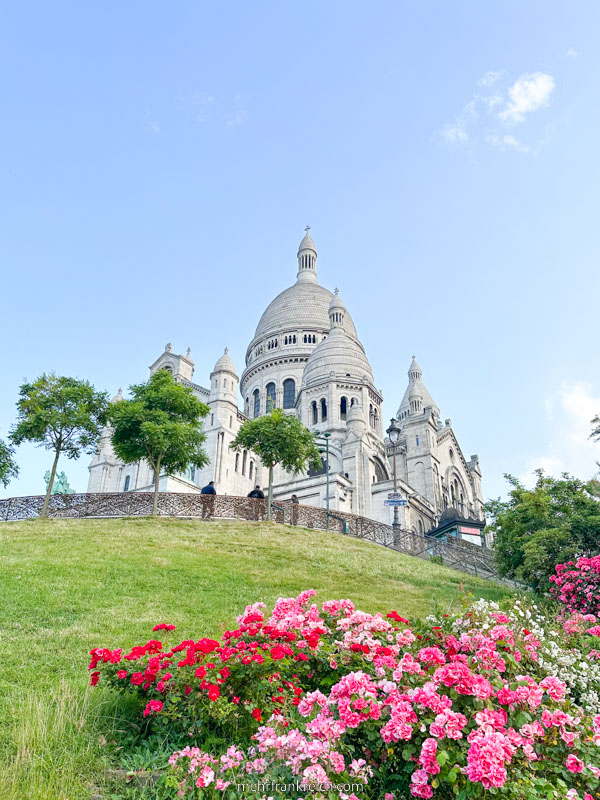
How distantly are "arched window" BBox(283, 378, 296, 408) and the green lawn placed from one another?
32.1m

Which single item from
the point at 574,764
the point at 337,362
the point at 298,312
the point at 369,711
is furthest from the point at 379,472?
the point at 574,764

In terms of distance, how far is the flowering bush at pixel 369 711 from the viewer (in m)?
4.26

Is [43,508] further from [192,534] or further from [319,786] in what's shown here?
Answer: [319,786]

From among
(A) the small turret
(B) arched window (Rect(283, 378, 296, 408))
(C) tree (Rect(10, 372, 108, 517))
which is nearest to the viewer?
(C) tree (Rect(10, 372, 108, 517))

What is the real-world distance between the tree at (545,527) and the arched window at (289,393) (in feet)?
120

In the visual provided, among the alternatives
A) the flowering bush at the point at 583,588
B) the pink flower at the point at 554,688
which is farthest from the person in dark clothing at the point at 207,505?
the pink flower at the point at 554,688

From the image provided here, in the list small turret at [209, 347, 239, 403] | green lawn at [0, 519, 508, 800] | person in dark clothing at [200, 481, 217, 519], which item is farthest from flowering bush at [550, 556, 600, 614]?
small turret at [209, 347, 239, 403]

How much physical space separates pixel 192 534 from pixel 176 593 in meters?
9.02

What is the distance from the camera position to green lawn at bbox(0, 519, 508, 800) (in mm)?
5438

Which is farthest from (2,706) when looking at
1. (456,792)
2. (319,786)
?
(456,792)

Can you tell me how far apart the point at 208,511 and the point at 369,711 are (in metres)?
21.7

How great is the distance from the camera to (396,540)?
28.5 meters

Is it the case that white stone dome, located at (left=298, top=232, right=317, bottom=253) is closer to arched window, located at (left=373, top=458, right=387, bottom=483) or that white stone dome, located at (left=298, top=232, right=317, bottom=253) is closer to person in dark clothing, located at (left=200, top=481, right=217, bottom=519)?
arched window, located at (left=373, top=458, right=387, bottom=483)

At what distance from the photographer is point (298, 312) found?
64.8 m
